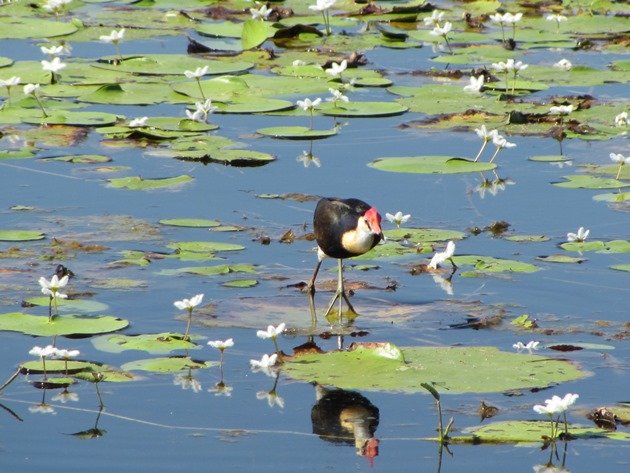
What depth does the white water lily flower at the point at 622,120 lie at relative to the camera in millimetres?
10477

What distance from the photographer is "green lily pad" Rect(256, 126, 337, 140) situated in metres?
10.2

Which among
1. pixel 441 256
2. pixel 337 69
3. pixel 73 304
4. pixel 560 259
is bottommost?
pixel 73 304

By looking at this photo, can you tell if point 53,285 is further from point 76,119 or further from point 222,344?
point 76,119

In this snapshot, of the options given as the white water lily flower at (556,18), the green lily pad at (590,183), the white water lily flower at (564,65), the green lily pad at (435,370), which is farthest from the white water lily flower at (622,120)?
the green lily pad at (435,370)

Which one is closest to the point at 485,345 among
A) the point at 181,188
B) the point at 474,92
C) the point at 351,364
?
the point at 351,364

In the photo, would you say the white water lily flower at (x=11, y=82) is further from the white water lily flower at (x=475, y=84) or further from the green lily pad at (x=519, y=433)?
the green lily pad at (x=519, y=433)

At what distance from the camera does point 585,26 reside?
1480cm

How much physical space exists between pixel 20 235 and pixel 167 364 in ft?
6.95

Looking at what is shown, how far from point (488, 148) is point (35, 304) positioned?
438cm

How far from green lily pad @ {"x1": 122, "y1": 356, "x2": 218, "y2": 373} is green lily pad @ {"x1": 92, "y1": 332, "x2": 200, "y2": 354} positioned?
0.10 metres

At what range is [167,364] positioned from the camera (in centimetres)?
593

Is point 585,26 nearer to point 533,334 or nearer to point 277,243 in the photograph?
point 277,243

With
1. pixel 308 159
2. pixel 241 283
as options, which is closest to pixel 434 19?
pixel 308 159

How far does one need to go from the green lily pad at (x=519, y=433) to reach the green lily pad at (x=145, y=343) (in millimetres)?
1409
